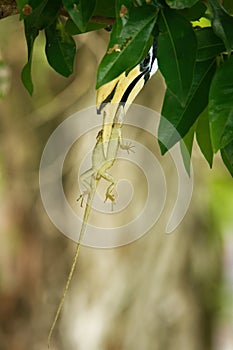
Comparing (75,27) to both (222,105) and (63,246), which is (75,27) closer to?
(222,105)

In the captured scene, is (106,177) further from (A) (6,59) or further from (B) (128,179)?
(A) (6,59)

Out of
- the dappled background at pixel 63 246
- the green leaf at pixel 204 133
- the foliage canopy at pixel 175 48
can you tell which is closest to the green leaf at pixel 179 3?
the foliage canopy at pixel 175 48

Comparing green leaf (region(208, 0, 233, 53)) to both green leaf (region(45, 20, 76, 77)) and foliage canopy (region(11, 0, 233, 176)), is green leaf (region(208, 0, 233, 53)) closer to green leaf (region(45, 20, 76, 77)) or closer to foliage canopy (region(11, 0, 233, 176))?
foliage canopy (region(11, 0, 233, 176))

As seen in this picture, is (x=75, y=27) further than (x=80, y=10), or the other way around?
(x=75, y=27)

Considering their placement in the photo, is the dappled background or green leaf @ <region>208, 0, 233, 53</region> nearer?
green leaf @ <region>208, 0, 233, 53</region>

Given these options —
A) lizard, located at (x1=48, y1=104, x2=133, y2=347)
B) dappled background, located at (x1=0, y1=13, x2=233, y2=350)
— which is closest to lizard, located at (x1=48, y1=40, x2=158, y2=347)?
lizard, located at (x1=48, y1=104, x2=133, y2=347)

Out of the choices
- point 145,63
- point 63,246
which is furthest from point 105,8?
point 63,246

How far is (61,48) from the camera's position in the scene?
59 centimetres

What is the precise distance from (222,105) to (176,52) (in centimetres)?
4

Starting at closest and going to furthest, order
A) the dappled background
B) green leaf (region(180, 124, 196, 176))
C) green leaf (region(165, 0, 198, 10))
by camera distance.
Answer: green leaf (region(165, 0, 198, 10))
green leaf (region(180, 124, 196, 176))
the dappled background

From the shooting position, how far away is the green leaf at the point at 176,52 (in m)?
0.48

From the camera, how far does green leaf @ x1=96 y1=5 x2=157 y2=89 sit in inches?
18.9

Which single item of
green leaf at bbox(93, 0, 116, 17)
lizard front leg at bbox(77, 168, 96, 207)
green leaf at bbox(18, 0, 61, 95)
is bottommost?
lizard front leg at bbox(77, 168, 96, 207)

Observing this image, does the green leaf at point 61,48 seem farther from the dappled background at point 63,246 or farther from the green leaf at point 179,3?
the dappled background at point 63,246
